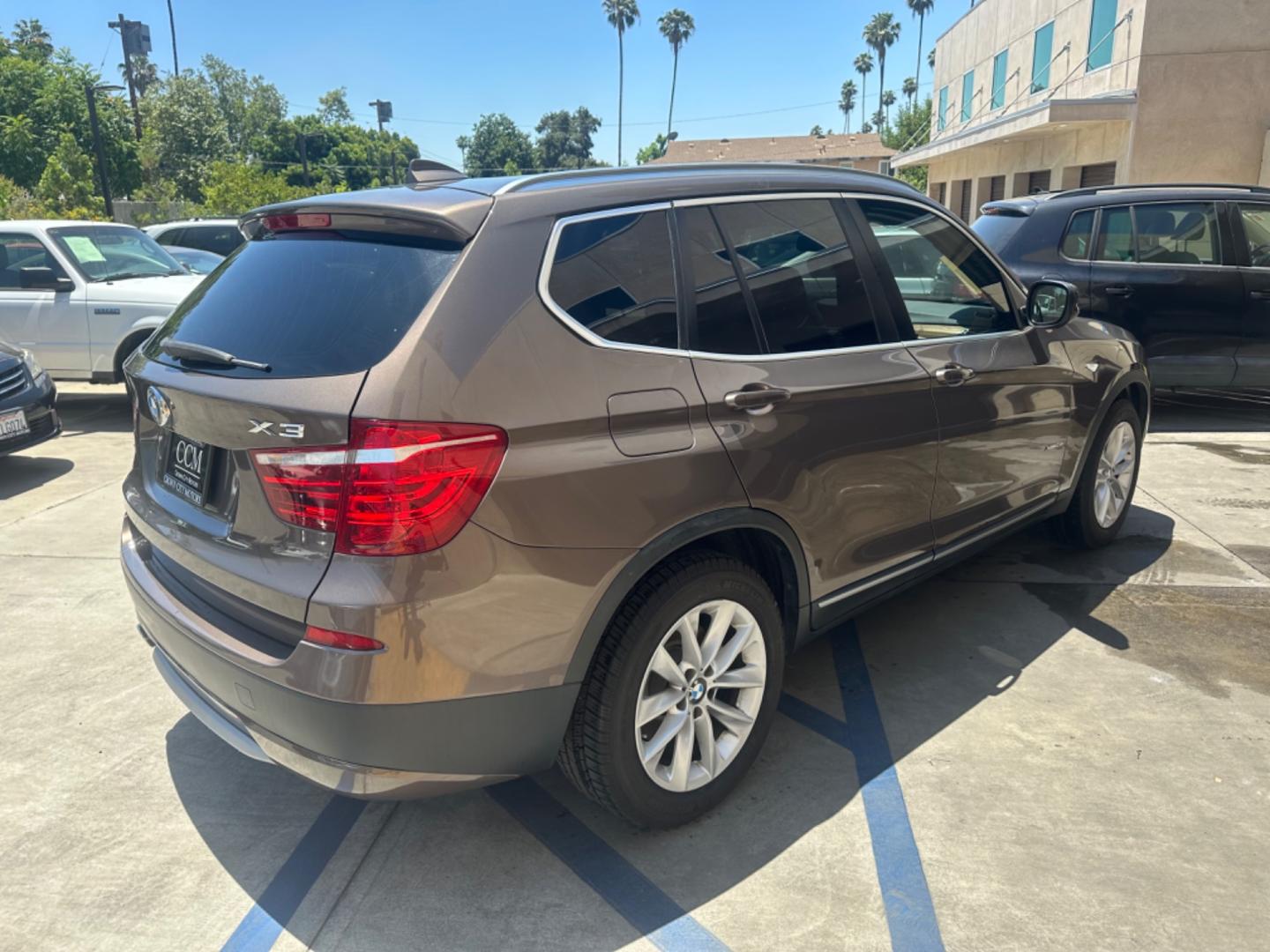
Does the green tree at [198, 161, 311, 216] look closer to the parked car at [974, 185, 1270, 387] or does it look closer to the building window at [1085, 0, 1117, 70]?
the building window at [1085, 0, 1117, 70]

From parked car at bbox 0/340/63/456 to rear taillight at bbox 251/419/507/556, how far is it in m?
5.42

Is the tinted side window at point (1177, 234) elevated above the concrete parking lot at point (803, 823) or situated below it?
above

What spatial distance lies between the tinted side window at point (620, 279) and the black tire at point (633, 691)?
0.66m

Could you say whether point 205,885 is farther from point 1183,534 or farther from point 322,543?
point 1183,534

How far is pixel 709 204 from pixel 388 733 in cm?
177

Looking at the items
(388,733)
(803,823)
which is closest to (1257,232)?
(803,823)

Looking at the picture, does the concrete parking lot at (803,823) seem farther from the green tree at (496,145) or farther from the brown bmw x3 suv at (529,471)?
the green tree at (496,145)

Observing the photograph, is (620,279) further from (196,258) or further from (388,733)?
(196,258)

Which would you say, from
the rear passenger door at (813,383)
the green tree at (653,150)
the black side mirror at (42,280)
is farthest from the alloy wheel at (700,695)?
the green tree at (653,150)

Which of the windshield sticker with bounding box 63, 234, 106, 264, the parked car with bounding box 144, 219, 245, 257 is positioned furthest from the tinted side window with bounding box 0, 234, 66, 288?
the parked car with bounding box 144, 219, 245, 257

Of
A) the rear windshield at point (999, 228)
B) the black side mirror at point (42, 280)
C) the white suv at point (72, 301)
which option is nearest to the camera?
the rear windshield at point (999, 228)

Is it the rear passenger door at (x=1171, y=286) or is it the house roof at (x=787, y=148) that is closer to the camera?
the rear passenger door at (x=1171, y=286)

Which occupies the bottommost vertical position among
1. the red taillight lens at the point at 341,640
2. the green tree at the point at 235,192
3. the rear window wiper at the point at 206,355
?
the red taillight lens at the point at 341,640

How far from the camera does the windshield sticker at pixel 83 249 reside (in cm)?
884
